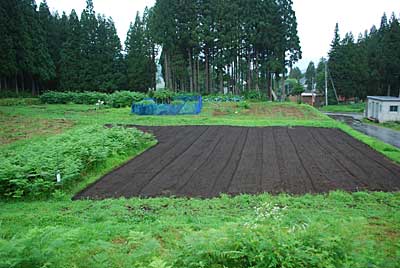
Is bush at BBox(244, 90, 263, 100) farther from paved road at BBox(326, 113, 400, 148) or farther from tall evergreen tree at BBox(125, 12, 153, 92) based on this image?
tall evergreen tree at BBox(125, 12, 153, 92)

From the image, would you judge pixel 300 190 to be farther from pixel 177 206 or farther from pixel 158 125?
pixel 158 125

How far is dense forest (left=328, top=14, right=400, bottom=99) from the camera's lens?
3853 centimetres

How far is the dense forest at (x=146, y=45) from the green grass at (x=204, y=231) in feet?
90.3

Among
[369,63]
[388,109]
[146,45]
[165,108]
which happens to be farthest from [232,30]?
[369,63]

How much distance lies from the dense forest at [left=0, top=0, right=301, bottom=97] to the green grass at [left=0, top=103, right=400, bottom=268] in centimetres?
2752

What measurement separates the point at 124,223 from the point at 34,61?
32.4m

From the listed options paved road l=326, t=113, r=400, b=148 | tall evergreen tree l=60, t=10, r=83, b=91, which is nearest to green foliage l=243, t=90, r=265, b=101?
paved road l=326, t=113, r=400, b=148

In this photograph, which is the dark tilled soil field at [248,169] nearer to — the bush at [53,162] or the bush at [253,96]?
the bush at [53,162]

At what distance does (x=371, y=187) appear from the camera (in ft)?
23.2

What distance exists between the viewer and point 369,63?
4222cm

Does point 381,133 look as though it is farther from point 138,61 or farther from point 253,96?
point 138,61

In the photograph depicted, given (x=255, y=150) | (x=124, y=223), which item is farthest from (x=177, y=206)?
(x=255, y=150)

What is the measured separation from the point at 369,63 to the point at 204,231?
45.2 metres

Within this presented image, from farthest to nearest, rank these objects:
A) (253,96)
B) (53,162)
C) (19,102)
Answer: (253,96)
(19,102)
(53,162)
